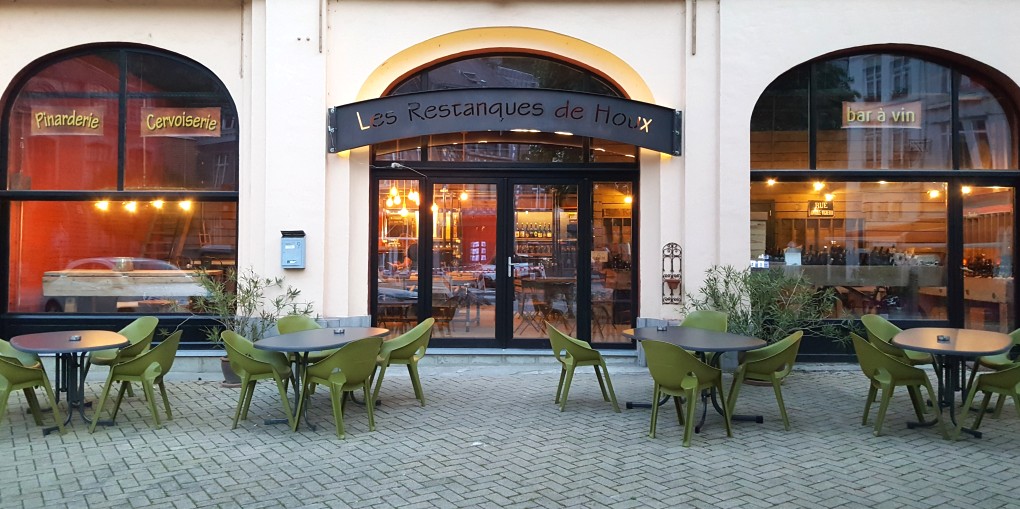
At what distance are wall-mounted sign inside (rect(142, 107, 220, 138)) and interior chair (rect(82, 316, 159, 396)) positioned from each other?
2.91m

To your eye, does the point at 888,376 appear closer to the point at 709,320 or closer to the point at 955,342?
the point at 955,342

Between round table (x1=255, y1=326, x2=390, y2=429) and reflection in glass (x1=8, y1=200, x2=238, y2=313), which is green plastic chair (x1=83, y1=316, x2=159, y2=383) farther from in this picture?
reflection in glass (x1=8, y1=200, x2=238, y2=313)

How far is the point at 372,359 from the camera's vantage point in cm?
591

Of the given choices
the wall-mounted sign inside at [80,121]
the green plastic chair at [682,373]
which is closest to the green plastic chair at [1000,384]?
the green plastic chair at [682,373]

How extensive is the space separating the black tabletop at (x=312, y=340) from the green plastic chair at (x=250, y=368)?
6.2 inches

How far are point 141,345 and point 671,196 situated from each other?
6.24 meters

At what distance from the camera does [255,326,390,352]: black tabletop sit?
5.86 metres

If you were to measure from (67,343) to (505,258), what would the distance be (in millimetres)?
5034

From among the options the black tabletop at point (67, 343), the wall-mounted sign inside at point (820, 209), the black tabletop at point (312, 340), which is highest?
the wall-mounted sign inside at point (820, 209)

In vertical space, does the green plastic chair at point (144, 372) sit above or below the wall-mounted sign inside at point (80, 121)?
below

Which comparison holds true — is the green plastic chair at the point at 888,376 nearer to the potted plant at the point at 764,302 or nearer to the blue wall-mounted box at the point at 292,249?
the potted plant at the point at 764,302

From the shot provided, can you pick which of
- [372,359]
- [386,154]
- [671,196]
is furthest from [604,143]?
[372,359]

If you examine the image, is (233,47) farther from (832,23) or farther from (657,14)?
(832,23)

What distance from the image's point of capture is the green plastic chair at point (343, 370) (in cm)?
571
